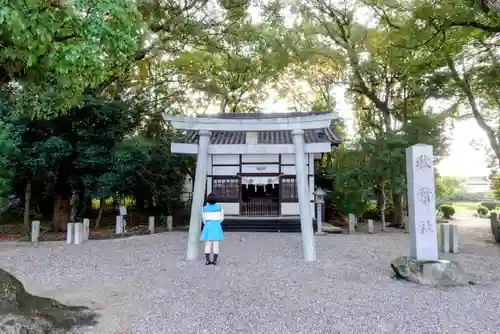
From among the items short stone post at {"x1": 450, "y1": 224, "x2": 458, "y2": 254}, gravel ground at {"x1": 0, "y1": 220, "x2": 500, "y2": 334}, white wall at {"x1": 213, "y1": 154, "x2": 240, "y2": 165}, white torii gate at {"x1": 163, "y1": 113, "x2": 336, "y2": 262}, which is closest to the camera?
gravel ground at {"x1": 0, "y1": 220, "x2": 500, "y2": 334}

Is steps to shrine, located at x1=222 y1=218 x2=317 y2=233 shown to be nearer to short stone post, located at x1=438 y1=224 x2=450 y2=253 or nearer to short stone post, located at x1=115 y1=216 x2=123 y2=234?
short stone post, located at x1=115 y1=216 x2=123 y2=234

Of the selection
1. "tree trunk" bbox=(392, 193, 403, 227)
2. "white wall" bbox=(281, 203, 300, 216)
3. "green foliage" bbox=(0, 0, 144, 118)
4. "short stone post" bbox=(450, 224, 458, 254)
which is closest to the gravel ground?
"short stone post" bbox=(450, 224, 458, 254)

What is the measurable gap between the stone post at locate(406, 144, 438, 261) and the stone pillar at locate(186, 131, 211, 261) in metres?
4.67

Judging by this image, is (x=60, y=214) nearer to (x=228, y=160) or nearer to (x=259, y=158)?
(x=228, y=160)

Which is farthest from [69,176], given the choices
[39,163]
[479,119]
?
[479,119]

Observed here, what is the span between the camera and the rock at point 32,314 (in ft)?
11.2

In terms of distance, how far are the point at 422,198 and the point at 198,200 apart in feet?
16.2

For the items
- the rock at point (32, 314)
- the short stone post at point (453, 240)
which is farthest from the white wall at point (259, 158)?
the rock at point (32, 314)

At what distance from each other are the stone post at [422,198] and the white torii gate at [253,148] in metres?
2.34

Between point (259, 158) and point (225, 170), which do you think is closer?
point (225, 170)

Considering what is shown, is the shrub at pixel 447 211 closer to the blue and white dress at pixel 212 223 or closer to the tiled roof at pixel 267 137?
the tiled roof at pixel 267 137

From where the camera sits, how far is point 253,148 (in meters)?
8.92

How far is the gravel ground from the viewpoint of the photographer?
13.4ft

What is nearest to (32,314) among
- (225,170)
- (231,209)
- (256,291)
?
(256,291)
